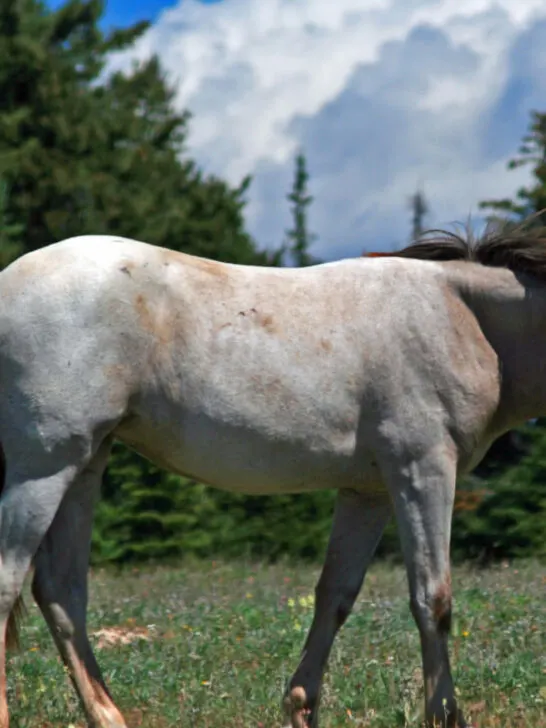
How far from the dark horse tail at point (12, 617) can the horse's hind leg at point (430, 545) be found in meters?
1.62

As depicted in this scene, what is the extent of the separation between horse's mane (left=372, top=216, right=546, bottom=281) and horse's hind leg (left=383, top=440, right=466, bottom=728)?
1.04 metres

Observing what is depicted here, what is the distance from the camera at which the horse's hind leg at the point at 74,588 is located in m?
5.21

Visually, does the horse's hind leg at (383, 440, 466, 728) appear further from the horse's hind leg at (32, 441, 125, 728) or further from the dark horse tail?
the dark horse tail

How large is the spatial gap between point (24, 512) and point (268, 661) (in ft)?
9.87

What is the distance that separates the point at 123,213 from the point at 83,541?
53.5 feet

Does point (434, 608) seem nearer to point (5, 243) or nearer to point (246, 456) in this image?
point (246, 456)

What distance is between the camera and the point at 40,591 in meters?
5.26

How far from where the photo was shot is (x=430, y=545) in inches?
204

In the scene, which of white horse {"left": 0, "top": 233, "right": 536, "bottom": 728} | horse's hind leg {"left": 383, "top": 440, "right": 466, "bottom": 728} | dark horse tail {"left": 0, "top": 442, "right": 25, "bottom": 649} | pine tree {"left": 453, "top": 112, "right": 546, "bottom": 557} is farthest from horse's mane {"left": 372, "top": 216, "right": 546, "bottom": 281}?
pine tree {"left": 453, "top": 112, "right": 546, "bottom": 557}

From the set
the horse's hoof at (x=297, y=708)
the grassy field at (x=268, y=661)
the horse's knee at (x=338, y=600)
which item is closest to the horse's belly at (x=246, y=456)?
the horse's knee at (x=338, y=600)

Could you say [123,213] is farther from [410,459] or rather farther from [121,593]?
[410,459]

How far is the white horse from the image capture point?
4914mm

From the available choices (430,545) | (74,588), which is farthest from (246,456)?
(74,588)

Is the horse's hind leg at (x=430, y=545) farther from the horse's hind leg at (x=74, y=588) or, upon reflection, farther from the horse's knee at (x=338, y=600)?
the horse's hind leg at (x=74, y=588)
